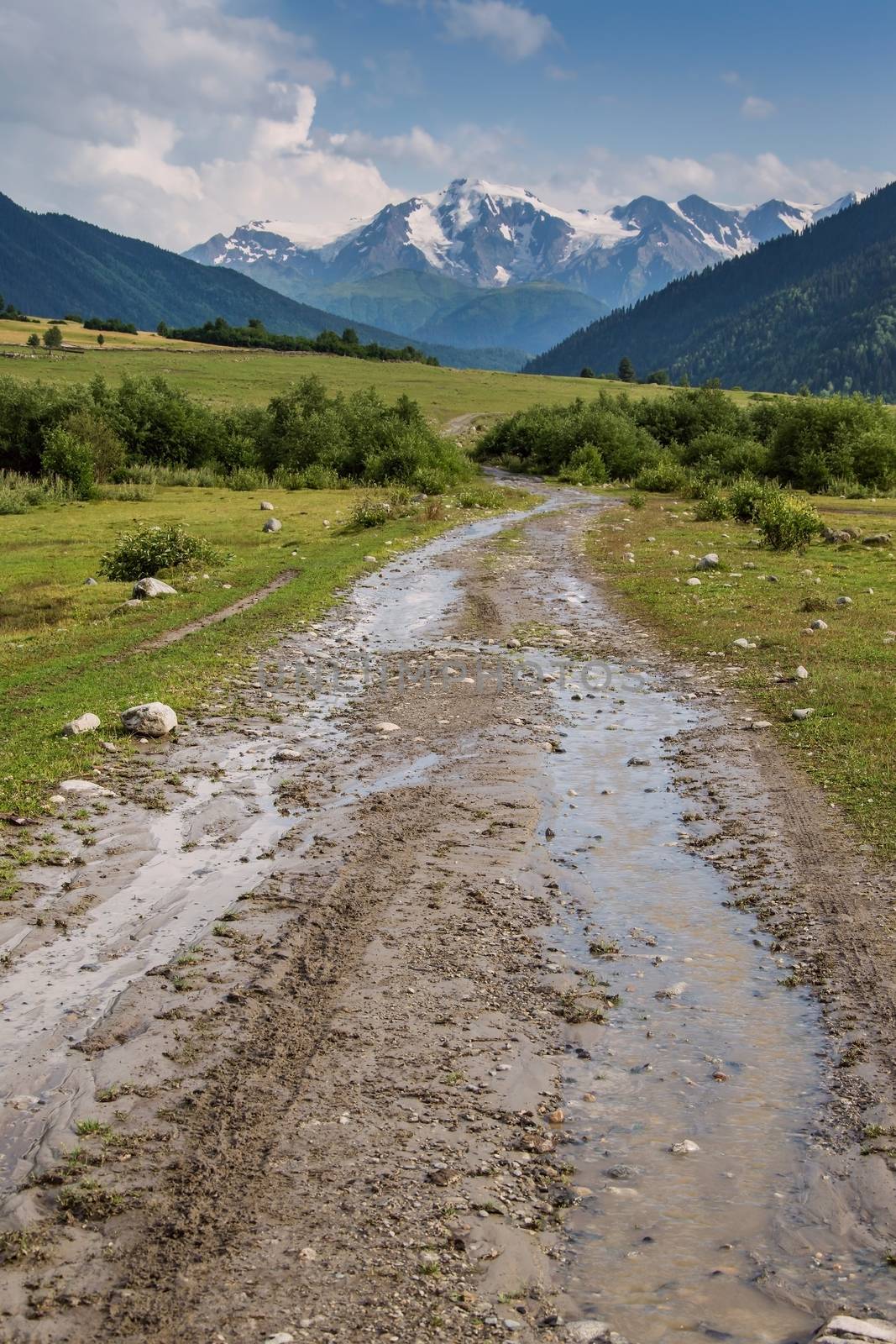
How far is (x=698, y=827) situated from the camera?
A: 401 inches

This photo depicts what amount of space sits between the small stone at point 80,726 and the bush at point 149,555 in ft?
44.8

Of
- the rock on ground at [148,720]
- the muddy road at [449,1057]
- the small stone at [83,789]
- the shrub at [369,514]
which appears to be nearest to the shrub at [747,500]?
the shrub at [369,514]

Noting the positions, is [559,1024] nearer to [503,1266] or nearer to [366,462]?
[503,1266]

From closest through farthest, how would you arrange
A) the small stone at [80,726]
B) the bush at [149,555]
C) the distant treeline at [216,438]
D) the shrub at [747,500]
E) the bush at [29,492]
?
the small stone at [80,726], the bush at [149,555], the shrub at [747,500], the bush at [29,492], the distant treeline at [216,438]

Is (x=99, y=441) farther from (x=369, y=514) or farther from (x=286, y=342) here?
(x=286, y=342)

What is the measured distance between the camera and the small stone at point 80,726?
40.9 ft

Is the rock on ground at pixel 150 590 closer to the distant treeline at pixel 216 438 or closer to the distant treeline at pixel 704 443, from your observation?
the distant treeline at pixel 216 438

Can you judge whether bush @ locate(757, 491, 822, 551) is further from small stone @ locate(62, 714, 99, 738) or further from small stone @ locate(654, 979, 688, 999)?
small stone @ locate(654, 979, 688, 999)

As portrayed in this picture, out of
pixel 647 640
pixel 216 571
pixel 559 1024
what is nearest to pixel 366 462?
pixel 216 571

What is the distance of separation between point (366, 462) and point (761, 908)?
1870 inches

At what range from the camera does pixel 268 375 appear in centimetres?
11669

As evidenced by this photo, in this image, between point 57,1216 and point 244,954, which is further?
point 244,954

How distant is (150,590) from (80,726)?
10886 millimetres

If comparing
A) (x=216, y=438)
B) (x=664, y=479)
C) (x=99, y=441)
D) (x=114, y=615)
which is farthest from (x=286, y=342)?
(x=114, y=615)
